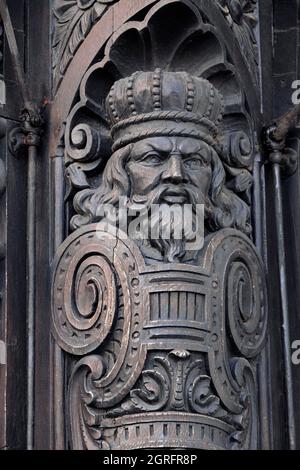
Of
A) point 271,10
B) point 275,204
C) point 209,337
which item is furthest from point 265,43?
point 209,337

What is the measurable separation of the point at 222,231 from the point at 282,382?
43cm

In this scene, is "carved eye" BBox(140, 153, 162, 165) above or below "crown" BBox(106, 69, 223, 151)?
below

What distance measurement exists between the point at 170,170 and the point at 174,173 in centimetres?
2

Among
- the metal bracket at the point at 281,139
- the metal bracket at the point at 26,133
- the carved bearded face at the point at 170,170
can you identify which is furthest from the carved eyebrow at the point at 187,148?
the metal bracket at the point at 26,133

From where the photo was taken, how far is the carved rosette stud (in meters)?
5.58

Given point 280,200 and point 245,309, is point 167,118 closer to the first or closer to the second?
point 280,200

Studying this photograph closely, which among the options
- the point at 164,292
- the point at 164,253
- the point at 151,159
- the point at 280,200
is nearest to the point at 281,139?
the point at 280,200

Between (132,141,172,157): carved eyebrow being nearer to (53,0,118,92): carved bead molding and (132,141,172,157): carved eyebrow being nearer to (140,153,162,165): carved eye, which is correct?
(140,153,162,165): carved eye

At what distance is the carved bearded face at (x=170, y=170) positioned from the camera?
225 inches

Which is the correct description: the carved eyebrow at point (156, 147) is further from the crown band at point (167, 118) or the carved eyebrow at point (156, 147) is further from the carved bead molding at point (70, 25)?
the carved bead molding at point (70, 25)

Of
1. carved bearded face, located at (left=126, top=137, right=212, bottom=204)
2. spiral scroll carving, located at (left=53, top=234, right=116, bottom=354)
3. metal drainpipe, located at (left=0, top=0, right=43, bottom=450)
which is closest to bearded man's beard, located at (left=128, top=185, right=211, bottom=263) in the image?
carved bearded face, located at (left=126, top=137, right=212, bottom=204)

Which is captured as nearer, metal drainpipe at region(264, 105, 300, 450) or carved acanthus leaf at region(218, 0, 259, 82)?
metal drainpipe at region(264, 105, 300, 450)

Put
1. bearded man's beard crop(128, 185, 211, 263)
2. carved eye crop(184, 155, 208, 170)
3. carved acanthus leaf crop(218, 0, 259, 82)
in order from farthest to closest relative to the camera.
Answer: carved acanthus leaf crop(218, 0, 259, 82), carved eye crop(184, 155, 208, 170), bearded man's beard crop(128, 185, 211, 263)

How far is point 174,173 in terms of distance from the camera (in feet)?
18.7
